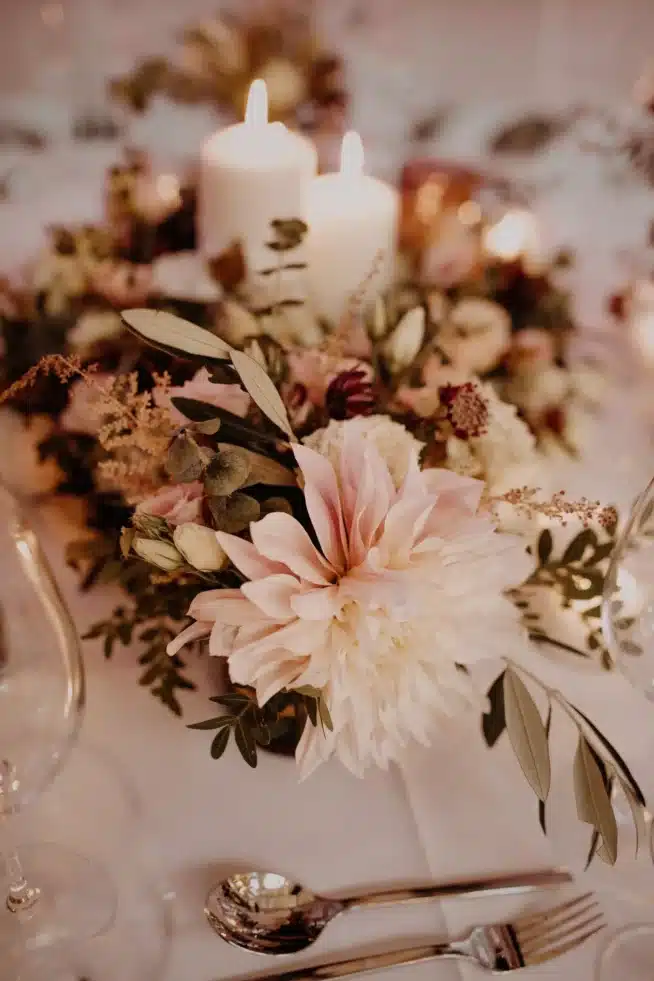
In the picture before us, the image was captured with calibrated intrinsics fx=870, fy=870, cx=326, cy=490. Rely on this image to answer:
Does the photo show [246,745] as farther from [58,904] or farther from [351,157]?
[351,157]

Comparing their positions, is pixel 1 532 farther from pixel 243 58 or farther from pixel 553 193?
pixel 553 193

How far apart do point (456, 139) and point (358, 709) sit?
1.15m

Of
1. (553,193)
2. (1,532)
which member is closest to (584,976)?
(1,532)

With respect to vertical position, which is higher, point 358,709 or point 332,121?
point 332,121

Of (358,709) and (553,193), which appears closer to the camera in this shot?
(358,709)

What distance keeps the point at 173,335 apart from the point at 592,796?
0.33 metres

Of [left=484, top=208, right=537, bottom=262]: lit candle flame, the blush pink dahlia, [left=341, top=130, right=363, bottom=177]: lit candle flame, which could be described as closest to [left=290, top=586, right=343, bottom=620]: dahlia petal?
the blush pink dahlia

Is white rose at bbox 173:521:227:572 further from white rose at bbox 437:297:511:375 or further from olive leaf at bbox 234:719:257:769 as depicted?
white rose at bbox 437:297:511:375

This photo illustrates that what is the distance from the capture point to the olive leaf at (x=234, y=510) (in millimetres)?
434

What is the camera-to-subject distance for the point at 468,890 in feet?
1.66

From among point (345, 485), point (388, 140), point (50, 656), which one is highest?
point (388, 140)

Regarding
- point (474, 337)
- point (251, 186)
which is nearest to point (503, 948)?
point (474, 337)

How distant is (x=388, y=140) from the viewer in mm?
1353

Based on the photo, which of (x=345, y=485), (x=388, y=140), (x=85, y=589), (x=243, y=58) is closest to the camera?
(x=345, y=485)
